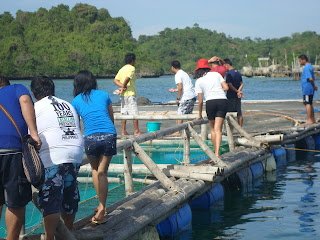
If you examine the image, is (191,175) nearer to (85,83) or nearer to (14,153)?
(85,83)

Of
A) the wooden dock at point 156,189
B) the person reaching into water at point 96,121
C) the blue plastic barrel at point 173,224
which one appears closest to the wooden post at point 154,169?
the wooden dock at point 156,189

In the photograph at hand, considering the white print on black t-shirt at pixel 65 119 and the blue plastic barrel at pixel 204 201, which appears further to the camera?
the blue plastic barrel at pixel 204 201

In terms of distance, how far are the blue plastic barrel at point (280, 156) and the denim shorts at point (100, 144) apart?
8.41 meters

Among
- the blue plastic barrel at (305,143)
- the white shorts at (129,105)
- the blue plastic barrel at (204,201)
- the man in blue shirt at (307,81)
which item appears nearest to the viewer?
the blue plastic barrel at (204,201)

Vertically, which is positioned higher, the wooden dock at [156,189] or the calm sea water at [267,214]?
the wooden dock at [156,189]

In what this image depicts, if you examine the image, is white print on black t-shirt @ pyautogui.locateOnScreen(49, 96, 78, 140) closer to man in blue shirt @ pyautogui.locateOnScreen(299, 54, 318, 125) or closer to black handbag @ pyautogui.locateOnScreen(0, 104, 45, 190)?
black handbag @ pyautogui.locateOnScreen(0, 104, 45, 190)

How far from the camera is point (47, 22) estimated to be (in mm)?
191625

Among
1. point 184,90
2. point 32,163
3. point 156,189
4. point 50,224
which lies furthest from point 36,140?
point 184,90

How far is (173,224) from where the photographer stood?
7.11 metres

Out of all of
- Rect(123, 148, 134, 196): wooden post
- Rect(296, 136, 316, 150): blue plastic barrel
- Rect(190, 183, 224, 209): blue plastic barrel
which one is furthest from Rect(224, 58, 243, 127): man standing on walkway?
Rect(123, 148, 134, 196): wooden post

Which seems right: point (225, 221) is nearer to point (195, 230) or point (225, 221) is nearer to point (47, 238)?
point (195, 230)

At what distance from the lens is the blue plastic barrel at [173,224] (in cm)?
707

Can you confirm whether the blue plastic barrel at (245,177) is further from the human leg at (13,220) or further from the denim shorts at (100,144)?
the human leg at (13,220)

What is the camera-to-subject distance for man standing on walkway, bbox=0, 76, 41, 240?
4.39 m
